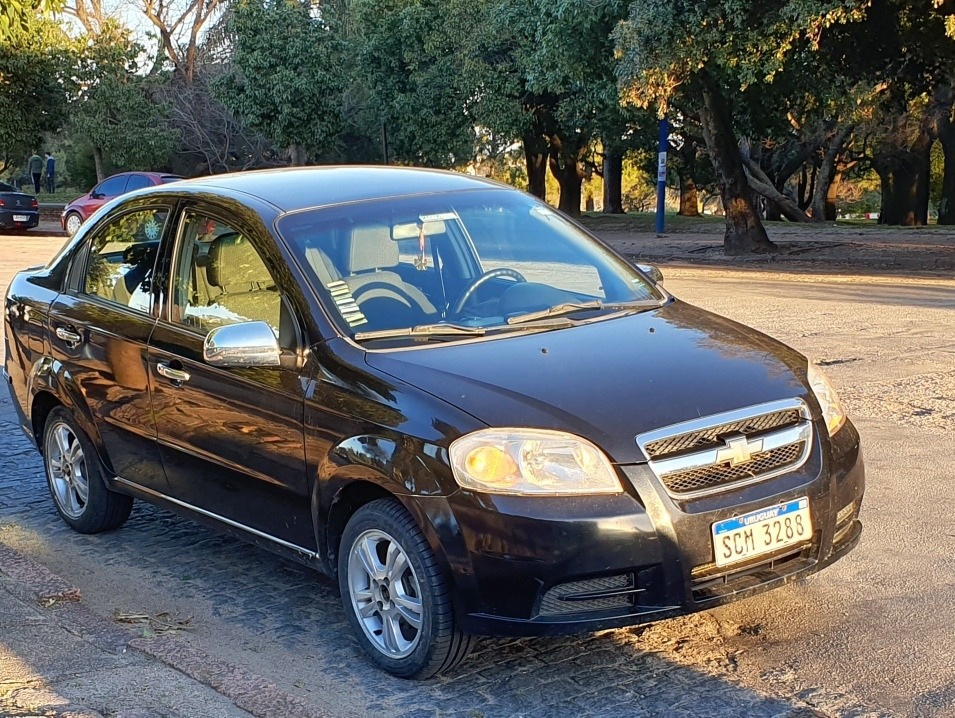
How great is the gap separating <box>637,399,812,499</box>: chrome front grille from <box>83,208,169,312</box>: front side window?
2.65 meters

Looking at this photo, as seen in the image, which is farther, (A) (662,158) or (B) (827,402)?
(A) (662,158)

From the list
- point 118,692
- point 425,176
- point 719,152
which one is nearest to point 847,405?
point 425,176

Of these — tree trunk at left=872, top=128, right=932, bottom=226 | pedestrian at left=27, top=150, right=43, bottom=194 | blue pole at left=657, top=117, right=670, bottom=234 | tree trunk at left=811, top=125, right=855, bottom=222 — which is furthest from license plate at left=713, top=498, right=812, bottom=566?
pedestrian at left=27, top=150, right=43, bottom=194

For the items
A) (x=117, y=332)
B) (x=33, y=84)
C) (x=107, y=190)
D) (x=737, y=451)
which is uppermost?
(x=33, y=84)

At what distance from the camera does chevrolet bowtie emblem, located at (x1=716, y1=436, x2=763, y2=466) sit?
152 inches

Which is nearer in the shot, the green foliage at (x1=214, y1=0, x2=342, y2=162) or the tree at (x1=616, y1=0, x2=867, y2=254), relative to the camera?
the tree at (x1=616, y1=0, x2=867, y2=254)

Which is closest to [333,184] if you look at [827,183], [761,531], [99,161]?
[761,531]

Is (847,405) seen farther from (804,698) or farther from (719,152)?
(719,152)

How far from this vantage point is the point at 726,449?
3.87 meters

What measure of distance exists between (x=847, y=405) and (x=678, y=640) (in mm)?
4125

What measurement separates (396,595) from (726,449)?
3.99 feet

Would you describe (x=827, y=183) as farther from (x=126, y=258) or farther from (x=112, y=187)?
(x=126, y=258)

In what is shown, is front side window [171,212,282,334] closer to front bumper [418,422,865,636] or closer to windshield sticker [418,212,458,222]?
windshield sticker [418,212,458,222]

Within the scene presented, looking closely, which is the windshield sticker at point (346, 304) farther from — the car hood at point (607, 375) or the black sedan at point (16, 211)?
the black sedan at point (16, 211)
